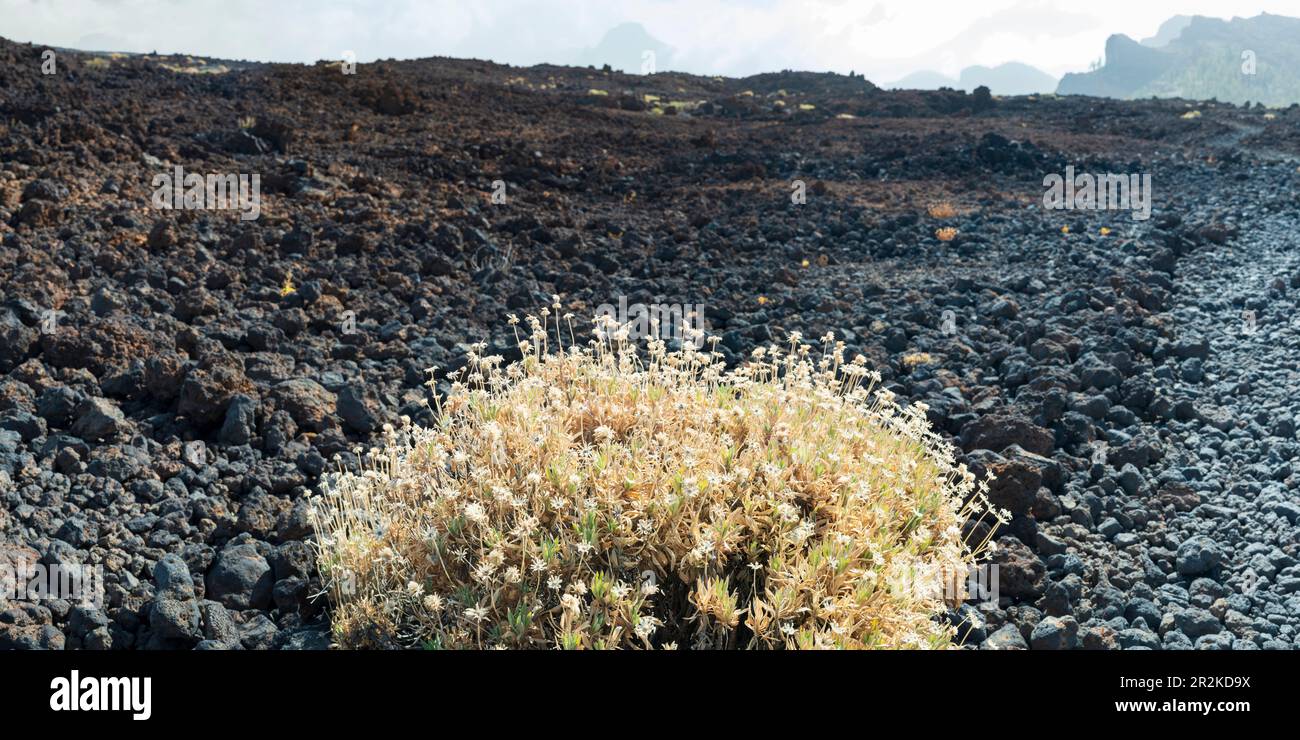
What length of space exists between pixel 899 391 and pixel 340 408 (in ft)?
10.7

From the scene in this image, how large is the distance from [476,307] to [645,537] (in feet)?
13.1

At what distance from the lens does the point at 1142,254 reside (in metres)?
8.50

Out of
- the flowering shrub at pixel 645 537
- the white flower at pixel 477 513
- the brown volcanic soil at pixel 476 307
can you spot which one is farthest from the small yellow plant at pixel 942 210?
the white flower at pixel 477 513

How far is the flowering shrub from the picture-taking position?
293 cm

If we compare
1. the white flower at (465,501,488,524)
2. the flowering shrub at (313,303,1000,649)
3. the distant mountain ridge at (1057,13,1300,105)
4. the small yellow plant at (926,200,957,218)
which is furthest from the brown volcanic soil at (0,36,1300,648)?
the distant mountain ridge at (1057,13,1300,105)

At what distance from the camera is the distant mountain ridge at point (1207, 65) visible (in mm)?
84188

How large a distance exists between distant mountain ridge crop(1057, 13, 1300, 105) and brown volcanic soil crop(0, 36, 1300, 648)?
274 ft

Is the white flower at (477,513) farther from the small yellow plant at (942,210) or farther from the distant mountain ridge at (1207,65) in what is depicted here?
the distant mountain ridge at (1207,65)

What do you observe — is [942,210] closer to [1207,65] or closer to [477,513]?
[477,513]

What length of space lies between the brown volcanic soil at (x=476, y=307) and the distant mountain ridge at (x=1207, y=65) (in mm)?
83529

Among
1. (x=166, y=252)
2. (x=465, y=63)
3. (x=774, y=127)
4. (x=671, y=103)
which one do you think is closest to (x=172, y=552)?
(x=166, y=252)

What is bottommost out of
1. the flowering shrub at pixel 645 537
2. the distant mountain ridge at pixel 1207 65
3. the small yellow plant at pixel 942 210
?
the flowering shrub at pixel 645 537

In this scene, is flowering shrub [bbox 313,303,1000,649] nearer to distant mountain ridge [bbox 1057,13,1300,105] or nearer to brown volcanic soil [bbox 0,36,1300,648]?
brown volcanic soil [bbox 0,36,1300,648]
